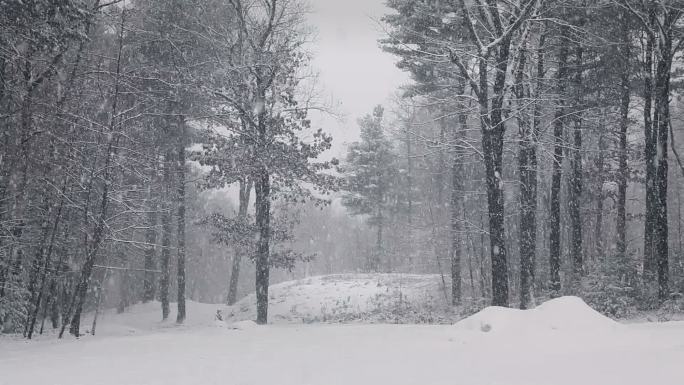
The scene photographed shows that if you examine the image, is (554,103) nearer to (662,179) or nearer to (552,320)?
(662,179)

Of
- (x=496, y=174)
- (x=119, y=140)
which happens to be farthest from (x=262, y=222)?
(x=496, y=174)

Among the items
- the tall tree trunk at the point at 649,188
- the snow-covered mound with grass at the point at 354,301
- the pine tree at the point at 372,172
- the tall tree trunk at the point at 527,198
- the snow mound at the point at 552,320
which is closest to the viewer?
the snow mound at the point at 552,320

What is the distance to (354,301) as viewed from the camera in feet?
64.2

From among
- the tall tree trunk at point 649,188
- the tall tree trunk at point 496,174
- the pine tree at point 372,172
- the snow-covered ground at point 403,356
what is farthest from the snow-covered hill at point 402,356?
the pine tree at point 372,172

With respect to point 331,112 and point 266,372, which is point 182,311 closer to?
point 331,112

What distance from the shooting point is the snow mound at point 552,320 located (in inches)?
272

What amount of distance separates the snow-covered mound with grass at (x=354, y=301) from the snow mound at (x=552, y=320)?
671 cm

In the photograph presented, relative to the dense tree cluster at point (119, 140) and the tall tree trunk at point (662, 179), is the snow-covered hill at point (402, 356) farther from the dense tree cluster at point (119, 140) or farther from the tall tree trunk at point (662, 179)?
the tall tree trunk at point (662, 179)

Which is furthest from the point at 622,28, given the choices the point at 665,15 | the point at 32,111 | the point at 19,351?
the point at 19,351

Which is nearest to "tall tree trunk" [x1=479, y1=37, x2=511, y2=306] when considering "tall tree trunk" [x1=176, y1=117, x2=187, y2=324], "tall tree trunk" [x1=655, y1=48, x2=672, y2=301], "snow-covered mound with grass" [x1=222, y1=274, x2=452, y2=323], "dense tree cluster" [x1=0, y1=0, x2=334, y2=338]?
"snow-covered mound with grass" [x1=222, y1=274, x2=452, y2=323]

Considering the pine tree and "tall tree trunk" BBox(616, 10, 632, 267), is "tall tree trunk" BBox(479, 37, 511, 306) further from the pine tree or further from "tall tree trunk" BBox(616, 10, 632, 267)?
the pine tree

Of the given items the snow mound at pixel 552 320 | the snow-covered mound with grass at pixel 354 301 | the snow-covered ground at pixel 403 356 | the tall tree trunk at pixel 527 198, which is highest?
the tall tree trunk at pixel 527 198

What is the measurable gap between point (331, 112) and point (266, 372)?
968 cm

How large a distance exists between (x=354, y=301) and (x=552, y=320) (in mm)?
13060
